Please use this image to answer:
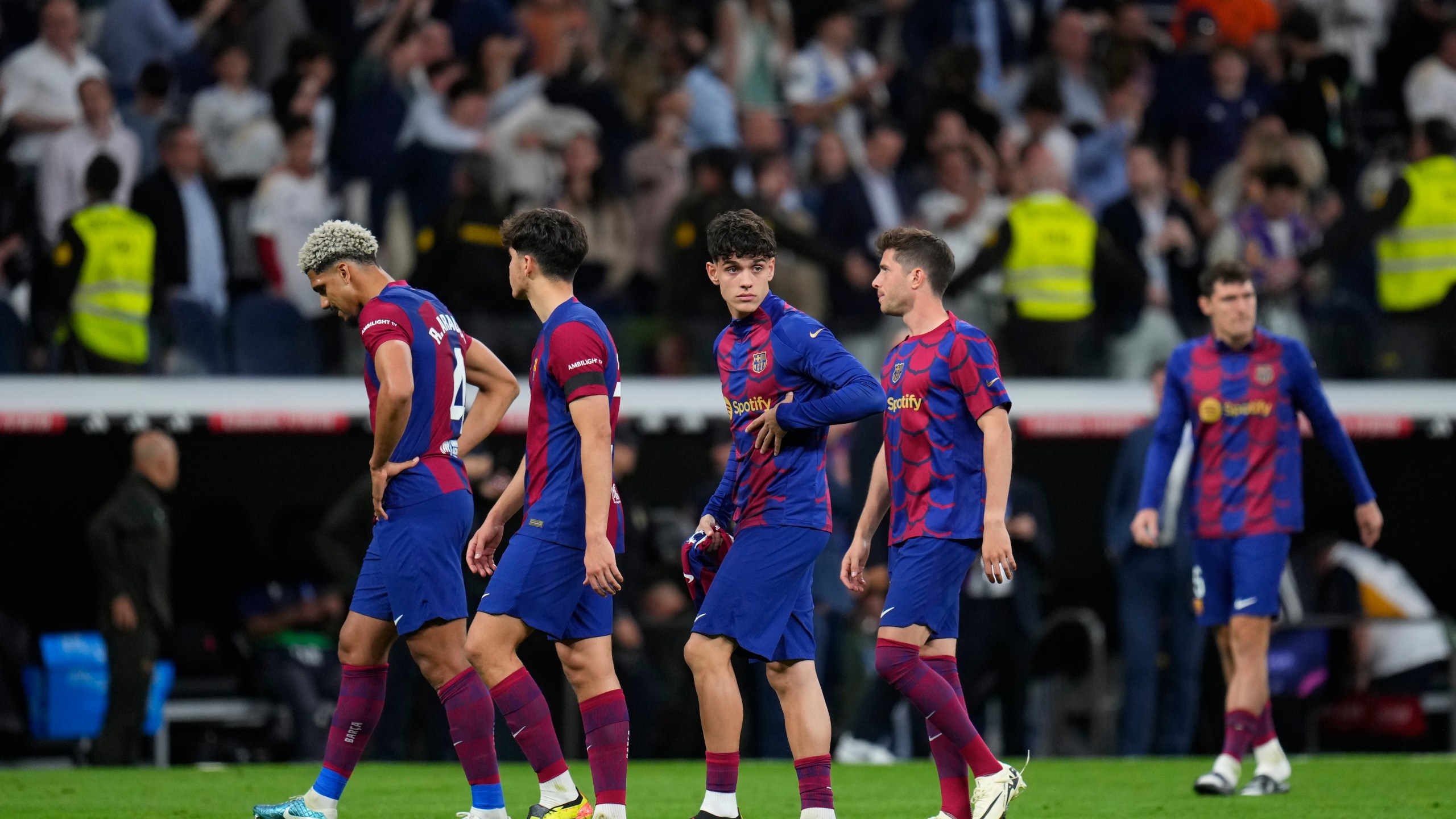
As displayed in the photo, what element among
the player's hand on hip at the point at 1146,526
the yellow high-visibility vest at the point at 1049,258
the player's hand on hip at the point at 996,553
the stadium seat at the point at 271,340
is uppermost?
the yellow high-visibility vest at the point at 1049,258

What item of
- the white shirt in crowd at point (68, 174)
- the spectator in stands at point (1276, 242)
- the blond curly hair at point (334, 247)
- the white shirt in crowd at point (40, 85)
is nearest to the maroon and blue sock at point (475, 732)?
the blond curly hair at point (334, 247)

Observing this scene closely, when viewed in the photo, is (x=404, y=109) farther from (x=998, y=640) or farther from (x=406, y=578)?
(x=406, y=578)

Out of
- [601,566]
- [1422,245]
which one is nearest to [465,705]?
[601,566]

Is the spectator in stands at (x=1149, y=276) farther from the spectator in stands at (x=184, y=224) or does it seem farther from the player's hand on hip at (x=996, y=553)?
the player's hand on hip at (x=996, y=553)

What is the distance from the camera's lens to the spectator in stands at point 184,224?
11516mm

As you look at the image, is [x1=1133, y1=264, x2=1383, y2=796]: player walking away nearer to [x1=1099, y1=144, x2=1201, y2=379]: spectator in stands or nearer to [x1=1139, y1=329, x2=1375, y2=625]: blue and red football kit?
[x1=1139, y1=329, x2=1375, y2=625]: blue and red football kit

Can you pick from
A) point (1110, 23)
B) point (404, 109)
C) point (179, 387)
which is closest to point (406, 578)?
point (179, 387)

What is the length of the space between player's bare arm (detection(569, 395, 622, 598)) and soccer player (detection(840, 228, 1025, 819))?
0.99 meters

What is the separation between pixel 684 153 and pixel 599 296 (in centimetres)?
145

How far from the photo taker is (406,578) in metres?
6.29

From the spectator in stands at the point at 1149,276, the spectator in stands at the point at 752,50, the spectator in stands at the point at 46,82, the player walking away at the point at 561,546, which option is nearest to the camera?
the player walking away at the point at 561,546

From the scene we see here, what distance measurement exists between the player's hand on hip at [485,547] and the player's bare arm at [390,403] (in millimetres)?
345

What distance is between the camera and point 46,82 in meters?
12.5

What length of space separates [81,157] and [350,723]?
6.75m
